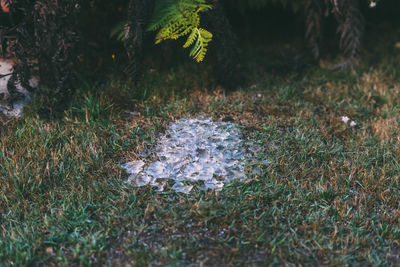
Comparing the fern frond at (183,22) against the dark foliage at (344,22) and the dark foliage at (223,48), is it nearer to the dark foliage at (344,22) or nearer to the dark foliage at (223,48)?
the dark foliage at (223,48)

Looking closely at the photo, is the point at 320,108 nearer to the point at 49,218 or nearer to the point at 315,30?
the point at 315,30

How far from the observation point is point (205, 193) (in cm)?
233

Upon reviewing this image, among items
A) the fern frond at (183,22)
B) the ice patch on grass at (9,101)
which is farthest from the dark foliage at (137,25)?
the ice patch on grass at (9,101)

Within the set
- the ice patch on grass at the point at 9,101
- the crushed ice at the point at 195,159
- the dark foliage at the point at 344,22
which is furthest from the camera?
the dark foliage at the point at 344,22

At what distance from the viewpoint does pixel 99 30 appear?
3.87 m

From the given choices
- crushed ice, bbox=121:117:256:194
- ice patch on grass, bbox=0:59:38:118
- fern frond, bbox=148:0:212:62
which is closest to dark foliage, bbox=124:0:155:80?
fern frond, bbox=148:0:212:62

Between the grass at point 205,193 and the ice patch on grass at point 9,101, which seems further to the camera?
the ice patch on grass at point 9,101

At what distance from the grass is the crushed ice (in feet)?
0.29

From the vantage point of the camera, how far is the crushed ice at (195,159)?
8.03 ft

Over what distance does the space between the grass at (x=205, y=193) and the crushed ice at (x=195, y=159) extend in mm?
90

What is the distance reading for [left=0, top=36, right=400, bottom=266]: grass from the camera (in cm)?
200

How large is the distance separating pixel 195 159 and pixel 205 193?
334mm

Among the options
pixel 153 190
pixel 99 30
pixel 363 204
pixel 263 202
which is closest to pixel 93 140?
pixel 153 190

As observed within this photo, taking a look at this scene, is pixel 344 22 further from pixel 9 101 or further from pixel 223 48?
pixel 9 101
